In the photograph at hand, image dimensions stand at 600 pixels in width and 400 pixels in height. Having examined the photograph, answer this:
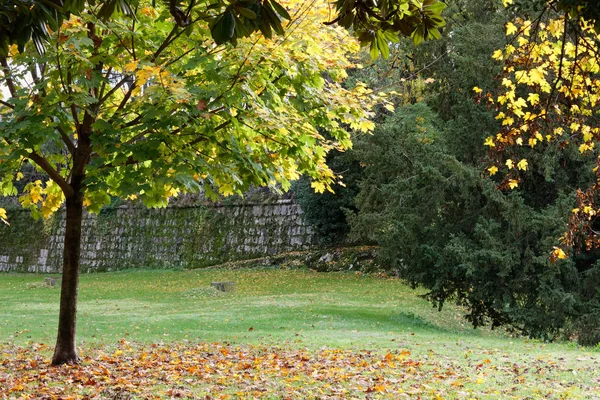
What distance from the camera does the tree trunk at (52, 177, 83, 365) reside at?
7.79 m

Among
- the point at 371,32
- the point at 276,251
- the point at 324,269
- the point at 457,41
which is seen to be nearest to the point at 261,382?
the point at 371,32

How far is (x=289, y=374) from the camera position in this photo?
7.20m

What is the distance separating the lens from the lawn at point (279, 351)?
6.43m

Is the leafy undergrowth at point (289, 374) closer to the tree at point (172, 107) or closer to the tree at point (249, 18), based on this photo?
the tree at point (172, 107)

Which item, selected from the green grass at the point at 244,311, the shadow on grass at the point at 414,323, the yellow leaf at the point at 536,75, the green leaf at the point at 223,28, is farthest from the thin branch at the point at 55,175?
the shadow on grass at the point at 414,323

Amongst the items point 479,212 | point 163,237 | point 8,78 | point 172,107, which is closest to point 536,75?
point 172,107

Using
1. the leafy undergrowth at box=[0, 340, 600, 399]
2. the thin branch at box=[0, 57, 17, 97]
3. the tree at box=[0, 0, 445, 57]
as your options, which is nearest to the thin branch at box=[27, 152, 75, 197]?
the thin branch at box=[0, 57, 17, 97]

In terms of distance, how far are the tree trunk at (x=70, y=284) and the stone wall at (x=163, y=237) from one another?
18355 mm

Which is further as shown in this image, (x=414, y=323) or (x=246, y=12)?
(x=414, y=323)

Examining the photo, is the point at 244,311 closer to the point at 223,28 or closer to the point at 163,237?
the point at 223,28

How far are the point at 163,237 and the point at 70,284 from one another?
2165 cm

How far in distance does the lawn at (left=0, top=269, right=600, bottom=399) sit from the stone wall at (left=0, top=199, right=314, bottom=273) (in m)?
6.67

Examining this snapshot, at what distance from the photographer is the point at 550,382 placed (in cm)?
702

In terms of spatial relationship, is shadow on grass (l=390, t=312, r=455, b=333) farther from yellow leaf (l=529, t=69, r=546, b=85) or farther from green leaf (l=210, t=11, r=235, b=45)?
green leaf (l=210, t=11, r=235, b=45)
